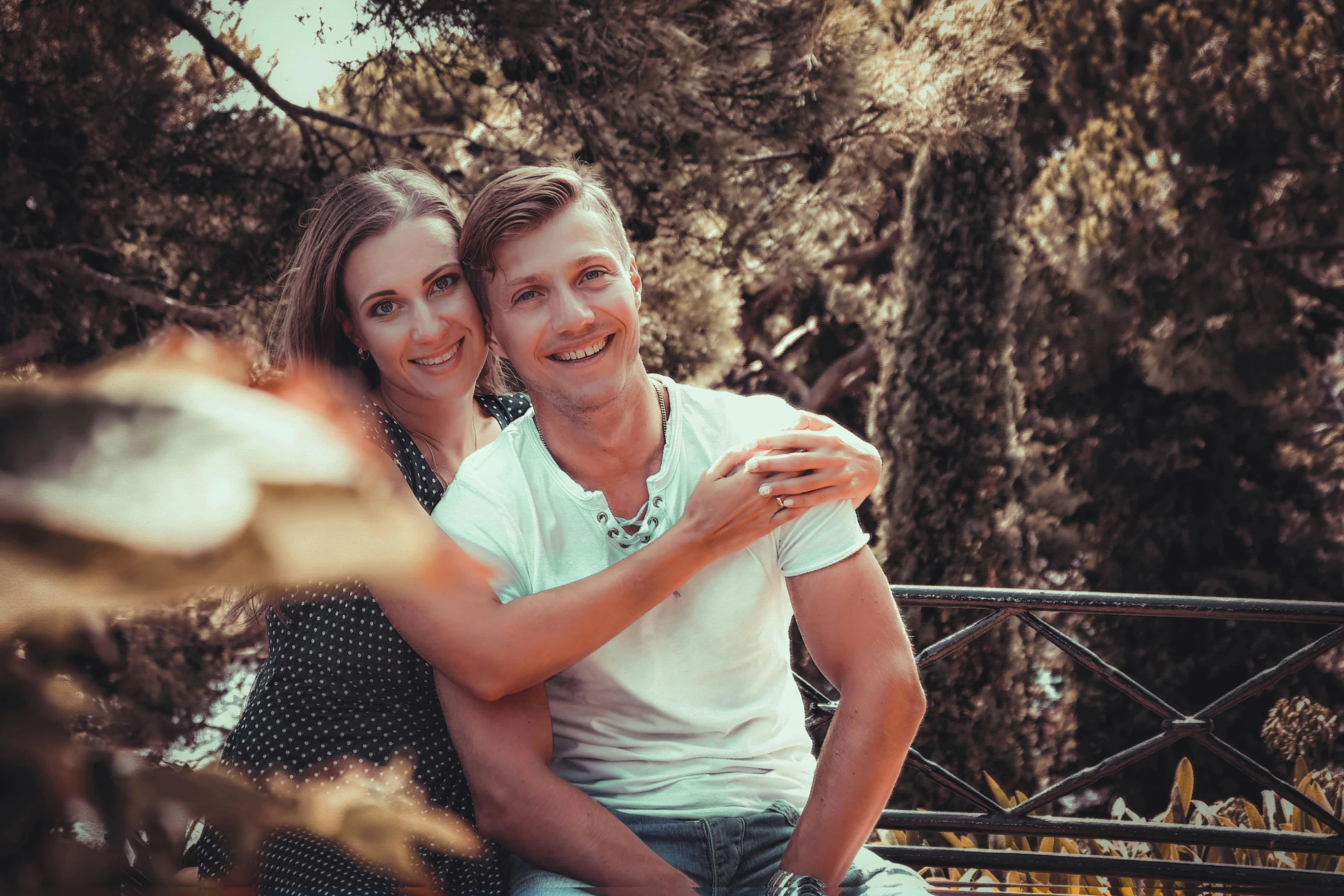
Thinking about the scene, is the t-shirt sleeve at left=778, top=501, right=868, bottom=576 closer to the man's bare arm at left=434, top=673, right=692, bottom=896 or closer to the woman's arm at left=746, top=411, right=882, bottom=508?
the woman's arm at left=746, top=411, right=882, bottom=508

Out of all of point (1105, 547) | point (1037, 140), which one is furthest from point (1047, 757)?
point (1037, 140)

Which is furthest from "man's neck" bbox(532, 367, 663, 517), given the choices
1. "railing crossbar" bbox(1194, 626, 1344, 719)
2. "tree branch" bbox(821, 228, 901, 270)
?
"tree branch" bbox(821, 228, 901, 270)

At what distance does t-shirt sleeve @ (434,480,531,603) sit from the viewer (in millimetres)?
1673

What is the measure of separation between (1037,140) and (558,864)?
459 inches

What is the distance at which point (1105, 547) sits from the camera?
35.6 feet

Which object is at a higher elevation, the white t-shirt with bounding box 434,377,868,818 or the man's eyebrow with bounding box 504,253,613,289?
the man's eyebrow with bounding box 504,253,613,289

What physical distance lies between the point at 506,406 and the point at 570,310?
569mm

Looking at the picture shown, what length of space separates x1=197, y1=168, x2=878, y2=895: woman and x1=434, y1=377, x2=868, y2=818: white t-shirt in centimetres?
13

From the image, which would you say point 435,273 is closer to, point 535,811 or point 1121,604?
point 535,811

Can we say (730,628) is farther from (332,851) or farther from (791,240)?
(791,240)

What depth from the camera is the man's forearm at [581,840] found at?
1531 millimetres

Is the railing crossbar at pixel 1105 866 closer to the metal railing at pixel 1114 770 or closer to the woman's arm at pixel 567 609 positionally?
the metal railing at pixel 1114 770

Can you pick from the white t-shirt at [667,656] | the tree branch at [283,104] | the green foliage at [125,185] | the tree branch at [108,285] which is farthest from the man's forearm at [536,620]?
the tree branch at [108,285]

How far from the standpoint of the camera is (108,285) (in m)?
4.36
